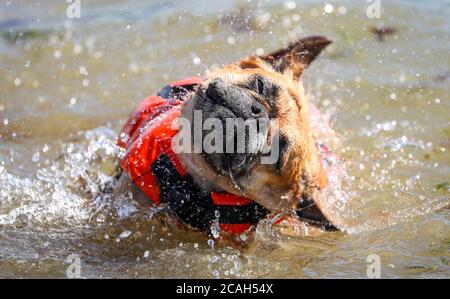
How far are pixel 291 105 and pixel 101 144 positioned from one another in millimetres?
2471

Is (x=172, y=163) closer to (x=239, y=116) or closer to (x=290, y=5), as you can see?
(x=239, y=116)

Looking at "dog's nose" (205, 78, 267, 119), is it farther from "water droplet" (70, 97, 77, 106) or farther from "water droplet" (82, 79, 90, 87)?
"water droplet" (82, 79, 90, 87)

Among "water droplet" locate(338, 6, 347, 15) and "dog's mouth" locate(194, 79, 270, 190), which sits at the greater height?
"water droplet" locate(338, 6, 347, 15)

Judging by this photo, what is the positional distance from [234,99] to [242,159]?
310mm

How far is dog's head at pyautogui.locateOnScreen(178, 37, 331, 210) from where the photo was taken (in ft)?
11.0

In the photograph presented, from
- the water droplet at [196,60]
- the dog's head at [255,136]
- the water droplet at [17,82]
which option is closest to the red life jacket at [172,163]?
the dog's head at [255,136]

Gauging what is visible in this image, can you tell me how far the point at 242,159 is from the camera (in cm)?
341

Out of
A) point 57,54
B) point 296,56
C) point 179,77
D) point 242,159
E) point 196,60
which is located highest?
point 57,54

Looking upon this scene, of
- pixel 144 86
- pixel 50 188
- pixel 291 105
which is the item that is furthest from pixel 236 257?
pixel 144 86

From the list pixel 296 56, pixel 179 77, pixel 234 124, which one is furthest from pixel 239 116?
pixel 179 77

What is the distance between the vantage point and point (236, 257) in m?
3.89

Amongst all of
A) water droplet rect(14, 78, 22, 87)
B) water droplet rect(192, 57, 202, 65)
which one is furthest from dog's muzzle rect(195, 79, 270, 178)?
water droplet rect(14, 78, 22, 87)

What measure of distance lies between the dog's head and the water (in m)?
0.44
